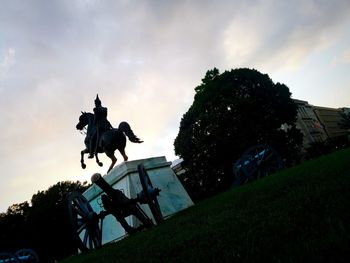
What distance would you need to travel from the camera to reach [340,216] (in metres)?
2.96

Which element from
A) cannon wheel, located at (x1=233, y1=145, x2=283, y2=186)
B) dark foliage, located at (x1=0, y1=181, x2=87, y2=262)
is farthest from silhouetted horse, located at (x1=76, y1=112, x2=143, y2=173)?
dark foliage, located at (x1=0, y1=181, x2=87, y2=262)

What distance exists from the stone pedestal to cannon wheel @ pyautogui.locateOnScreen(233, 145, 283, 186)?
83.8 inches

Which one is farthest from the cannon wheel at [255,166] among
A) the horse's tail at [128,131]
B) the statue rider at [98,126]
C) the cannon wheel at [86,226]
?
the cannon wheel at [86,226]

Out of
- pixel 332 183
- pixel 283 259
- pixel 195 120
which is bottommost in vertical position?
pixel 283 259

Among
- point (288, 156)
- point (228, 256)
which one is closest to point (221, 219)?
point (228, 256)

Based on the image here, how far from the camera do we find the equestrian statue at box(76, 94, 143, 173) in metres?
11.6

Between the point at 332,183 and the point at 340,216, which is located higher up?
the point at 332,183

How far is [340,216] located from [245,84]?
28330 millimetres

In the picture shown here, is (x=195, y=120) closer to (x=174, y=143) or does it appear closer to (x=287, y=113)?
(x=174, y=143)

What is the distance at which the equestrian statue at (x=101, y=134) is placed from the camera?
1155cm

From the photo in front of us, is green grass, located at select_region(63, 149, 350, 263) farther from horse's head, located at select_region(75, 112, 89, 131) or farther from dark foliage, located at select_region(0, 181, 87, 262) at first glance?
dark foliage, located at select_region(0, 181, 87, 262)

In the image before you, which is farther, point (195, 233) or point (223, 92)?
point (223, 92)

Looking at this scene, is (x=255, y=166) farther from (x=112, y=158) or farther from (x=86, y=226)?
(x=86, y=226)

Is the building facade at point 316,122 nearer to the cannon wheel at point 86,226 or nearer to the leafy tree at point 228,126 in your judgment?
the leafy tree at point 228,126
